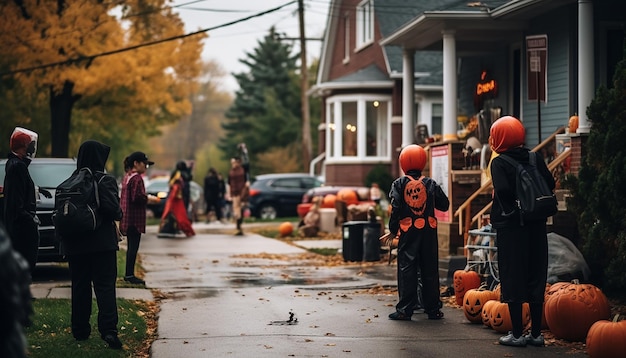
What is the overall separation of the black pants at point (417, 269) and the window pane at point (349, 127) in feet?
81.5

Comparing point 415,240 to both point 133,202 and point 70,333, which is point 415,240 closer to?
point 70,333

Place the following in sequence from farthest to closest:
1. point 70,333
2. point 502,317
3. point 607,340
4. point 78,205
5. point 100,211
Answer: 1. point 502,317
2. point 70,333
3. point 100,211
4. point 78,205
5. point 607,340

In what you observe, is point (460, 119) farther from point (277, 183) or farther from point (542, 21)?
point (277, 183)

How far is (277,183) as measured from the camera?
36438 millimetres

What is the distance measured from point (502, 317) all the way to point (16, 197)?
494cm

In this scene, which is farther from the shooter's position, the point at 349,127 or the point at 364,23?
the point at 364,23

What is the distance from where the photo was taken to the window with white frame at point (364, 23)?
3634 centimetres

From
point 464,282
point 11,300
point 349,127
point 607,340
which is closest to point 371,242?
point 464,282

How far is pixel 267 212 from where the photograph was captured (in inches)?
1427

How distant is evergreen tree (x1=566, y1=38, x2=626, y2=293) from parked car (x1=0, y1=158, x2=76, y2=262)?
7342 millimetres

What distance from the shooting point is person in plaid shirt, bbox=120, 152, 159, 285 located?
1434cm

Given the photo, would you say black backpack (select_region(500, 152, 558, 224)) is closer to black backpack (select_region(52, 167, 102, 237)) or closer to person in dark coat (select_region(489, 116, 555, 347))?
person in dark coat (select_region(489, 116, 555, 347))

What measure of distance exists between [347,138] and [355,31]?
4740 mm

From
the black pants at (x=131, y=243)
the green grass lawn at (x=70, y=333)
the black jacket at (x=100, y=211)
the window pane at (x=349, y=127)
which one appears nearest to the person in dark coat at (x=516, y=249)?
the green grass lawn at (x=70, y=333)
